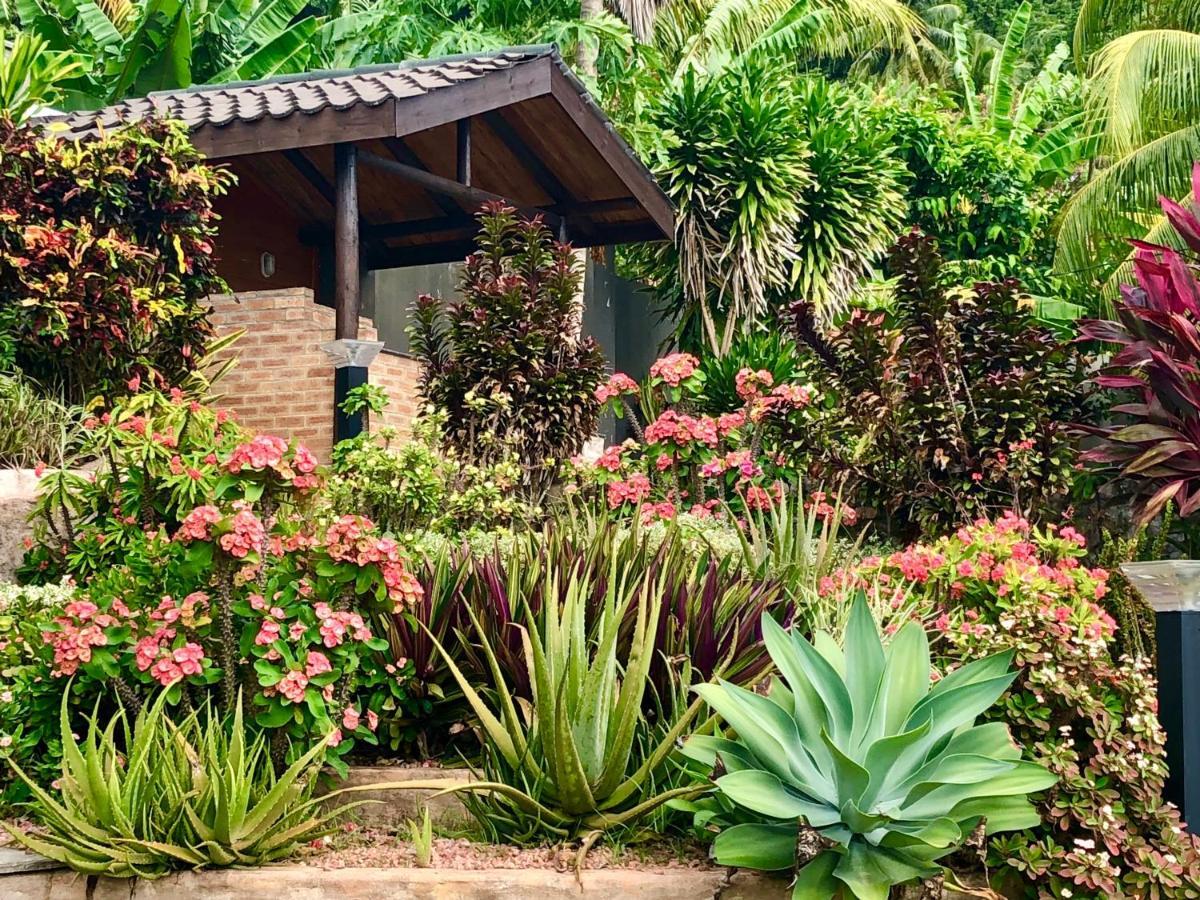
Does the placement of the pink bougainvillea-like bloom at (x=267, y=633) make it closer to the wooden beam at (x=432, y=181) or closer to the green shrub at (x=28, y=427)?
the green shrub at (x=28, y=427)

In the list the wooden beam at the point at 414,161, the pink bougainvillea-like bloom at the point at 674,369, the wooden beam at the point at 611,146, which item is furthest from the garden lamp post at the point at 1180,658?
the wooden beam at the point at 414,161

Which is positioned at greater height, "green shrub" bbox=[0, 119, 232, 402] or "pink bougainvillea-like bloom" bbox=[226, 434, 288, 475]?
"green shrub" bbox=[0, 119, 232, 402]

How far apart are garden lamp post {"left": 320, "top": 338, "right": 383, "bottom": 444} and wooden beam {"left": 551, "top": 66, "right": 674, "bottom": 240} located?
109 inches

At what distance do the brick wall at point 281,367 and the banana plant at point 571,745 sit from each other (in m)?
5.80

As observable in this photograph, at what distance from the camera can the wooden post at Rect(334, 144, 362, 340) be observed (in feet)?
31.4

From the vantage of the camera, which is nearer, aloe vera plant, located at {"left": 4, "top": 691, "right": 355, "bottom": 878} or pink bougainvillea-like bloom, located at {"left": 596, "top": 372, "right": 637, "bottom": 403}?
aloe vera plant, located at {"left": 4, "top": 691, "right": 355, "bottom": 878}

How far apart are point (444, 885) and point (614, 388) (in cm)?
506

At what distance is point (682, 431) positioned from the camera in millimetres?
8352

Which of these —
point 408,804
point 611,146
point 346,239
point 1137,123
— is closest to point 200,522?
point 408,804

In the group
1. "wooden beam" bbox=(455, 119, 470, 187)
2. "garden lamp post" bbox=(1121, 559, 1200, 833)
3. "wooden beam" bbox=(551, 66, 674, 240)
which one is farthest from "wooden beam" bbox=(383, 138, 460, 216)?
"garden lamp post" bbox=(1121, 559, 1200, 833)

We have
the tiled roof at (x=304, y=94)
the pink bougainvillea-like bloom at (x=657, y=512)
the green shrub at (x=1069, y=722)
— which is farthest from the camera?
the tiled roof at (x=304, y=94)

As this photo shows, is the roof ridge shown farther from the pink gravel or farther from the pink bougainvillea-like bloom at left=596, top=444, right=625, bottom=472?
the pink gravel

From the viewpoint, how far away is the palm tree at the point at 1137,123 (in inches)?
471

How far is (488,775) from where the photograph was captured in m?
4.79
